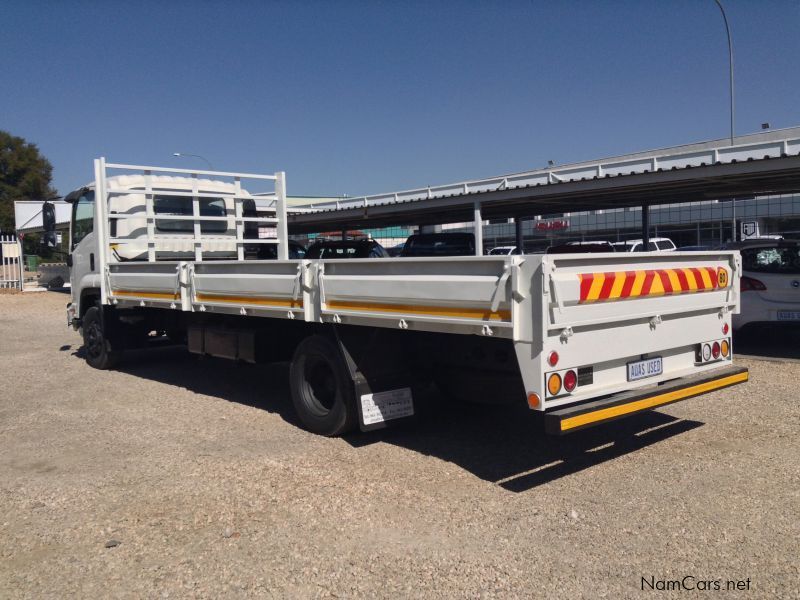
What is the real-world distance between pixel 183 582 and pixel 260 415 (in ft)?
12.3

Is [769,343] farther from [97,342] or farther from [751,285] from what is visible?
[97,342]

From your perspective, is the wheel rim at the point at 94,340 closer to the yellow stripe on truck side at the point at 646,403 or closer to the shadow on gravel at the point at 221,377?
the shadow on gravel at the point at 221,377

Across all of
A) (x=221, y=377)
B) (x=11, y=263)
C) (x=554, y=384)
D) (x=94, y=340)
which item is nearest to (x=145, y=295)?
(x=221, y=377)

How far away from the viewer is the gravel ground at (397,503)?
3773mm

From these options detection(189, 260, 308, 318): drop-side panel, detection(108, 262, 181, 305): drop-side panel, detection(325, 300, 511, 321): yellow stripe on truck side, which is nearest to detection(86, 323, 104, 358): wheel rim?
detection(108, 262, 181, 305): drop-side panel

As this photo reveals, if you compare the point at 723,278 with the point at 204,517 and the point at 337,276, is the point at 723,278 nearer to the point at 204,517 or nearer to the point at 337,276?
the point at 337,276

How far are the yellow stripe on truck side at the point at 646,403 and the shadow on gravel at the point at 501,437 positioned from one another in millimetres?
757

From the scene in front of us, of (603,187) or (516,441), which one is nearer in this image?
(516,441)

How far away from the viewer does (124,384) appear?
375 inches

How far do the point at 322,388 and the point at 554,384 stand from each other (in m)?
2.72

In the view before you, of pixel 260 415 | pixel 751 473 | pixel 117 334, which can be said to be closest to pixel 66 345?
pixel 117 334

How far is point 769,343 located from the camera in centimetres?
1183

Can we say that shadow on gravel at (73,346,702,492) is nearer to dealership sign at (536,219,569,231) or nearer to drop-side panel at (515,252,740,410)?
drop-side panel at (515,252,740,410)

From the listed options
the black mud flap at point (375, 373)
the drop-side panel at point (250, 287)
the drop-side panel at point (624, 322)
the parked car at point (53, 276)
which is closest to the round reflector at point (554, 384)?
the drop-side panel at point (624, 322)
